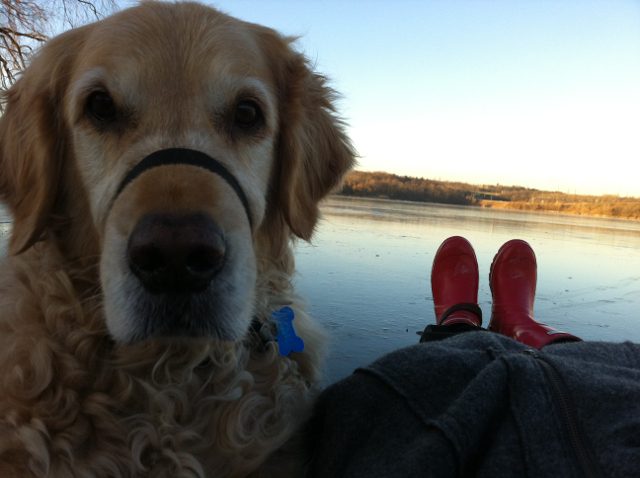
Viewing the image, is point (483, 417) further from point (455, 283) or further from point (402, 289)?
point (402, 289)

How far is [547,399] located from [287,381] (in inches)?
38.2

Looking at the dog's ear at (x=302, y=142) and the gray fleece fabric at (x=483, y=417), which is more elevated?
the dog's ear at (x=302, y=142)

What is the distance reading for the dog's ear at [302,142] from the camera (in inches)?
93.0

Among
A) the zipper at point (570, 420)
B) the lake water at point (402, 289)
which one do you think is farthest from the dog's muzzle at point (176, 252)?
the lake water at point (402, 289)

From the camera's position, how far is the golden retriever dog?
4.97 ft

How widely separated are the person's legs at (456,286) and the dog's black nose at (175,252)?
2.54m

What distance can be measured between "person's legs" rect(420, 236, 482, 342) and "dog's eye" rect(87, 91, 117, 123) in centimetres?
267

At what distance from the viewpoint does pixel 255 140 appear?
2156 millimetres

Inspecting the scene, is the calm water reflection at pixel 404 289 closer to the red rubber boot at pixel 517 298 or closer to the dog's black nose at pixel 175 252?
the red rubber boot at pixel 517 298

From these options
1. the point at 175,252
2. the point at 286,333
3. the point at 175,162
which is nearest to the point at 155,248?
the point at 175,252

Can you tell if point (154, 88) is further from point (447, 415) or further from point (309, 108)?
point (447, 415)

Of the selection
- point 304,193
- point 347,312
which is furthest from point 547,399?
point 347,312

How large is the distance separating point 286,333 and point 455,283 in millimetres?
2784

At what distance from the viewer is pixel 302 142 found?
2.41 meters
